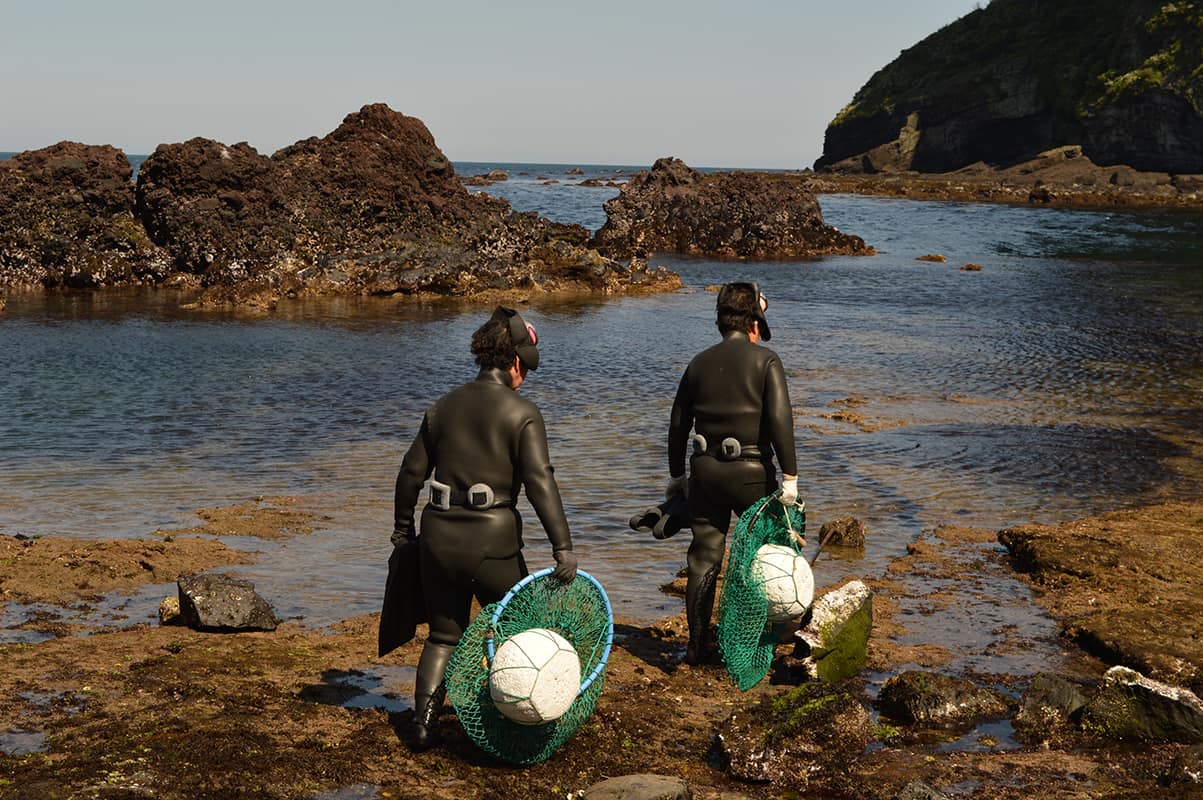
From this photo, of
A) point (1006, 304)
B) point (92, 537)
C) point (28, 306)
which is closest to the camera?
point (92, 537)

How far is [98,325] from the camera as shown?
93.7 feet

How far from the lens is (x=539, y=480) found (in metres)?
6.51

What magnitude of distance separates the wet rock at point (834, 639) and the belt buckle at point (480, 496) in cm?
275

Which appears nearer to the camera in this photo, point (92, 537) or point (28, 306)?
point (92, 537)

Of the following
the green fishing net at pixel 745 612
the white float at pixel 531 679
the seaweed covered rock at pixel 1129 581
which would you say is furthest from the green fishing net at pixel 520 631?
the seaweed covered rock at pixel 1129 581

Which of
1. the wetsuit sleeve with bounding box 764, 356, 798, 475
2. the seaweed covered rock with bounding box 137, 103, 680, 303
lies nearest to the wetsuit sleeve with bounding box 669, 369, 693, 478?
the wetsuit sleeve with bounding box 764, 356, 798, 475

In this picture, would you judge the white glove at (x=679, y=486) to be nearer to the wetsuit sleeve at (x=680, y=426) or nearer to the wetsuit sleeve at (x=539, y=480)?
the wetsuit sleeve at (x=680, y=426)

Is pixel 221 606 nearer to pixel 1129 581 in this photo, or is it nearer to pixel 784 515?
pixel 784 515

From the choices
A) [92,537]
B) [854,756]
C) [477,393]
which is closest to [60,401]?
[92,537]

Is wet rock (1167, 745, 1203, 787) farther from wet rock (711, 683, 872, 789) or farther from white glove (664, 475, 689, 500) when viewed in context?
white glove (664, 475, 689, 500)

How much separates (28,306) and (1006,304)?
28753mm

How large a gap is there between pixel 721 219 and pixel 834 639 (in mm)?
47590

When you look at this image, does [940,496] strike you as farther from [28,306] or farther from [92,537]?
[28,306]

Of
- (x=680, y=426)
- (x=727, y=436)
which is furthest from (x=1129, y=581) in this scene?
(x=680, y=426)
